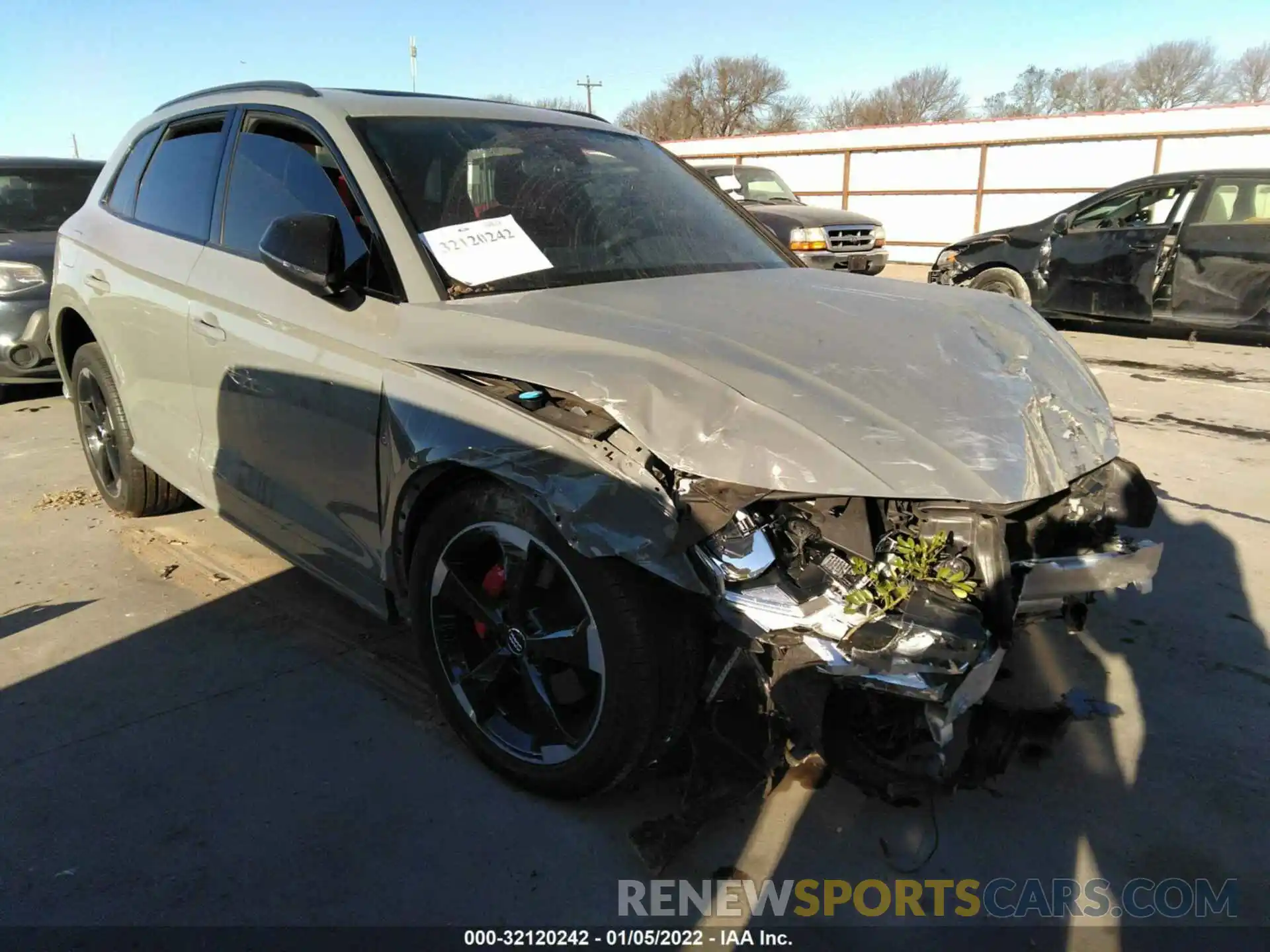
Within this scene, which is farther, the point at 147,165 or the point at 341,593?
the point at 147,165

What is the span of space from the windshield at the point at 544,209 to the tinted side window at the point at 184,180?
3.36 ft

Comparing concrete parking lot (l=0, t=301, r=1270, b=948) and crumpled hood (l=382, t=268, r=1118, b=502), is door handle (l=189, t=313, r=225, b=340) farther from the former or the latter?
concrete parking lot (l=0, t=301, r=1270, b=948)

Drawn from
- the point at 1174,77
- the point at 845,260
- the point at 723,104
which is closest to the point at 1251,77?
the point at 1174,77

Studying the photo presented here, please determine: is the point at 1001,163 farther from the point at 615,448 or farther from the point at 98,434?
the point at 615,448

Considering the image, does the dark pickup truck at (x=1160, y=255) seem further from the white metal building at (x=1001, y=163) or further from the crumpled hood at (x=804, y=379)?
the white metal building at (x=1001, y=163)

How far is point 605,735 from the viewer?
2219mm

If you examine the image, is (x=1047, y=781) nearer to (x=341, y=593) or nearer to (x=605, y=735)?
(x=605, y=735)

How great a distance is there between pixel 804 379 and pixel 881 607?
0.58 metres

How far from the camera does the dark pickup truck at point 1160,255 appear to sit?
27.9 ft

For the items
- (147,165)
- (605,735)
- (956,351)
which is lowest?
(605,735)

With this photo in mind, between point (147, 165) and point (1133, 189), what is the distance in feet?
30.3

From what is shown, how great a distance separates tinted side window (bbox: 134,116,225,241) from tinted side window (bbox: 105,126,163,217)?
0.30 feet

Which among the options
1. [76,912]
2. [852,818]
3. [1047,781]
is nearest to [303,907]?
[76,912]

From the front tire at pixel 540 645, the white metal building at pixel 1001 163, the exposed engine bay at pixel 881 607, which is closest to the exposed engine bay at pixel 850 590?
the exposed engine bay at pixel 881 607
